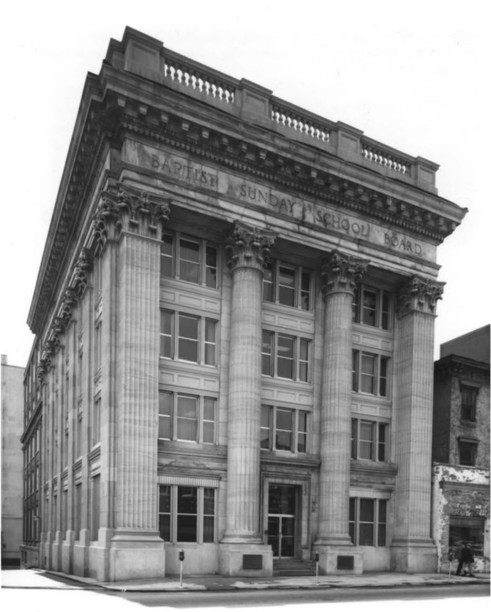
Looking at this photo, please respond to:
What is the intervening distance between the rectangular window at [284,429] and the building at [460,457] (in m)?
7.79

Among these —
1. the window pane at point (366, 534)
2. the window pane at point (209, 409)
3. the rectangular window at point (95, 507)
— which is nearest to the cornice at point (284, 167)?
the window pane at point (209, 409)

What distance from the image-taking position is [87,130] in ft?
94.8

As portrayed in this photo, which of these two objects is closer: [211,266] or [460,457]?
[211,266]

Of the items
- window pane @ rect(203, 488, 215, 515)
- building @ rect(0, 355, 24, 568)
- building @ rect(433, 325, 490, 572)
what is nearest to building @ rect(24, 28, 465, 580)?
window pane @ rect(203, 488, 215, 515)

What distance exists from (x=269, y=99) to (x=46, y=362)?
27.6m

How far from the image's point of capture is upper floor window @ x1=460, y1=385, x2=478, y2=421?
130 ft

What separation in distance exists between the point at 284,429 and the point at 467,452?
1357 cm

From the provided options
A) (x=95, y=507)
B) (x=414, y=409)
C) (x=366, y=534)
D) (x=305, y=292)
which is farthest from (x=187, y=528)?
(x=414, y=409)

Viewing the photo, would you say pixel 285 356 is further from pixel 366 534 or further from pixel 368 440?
pixel 366 534

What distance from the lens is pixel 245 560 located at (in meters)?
27.4

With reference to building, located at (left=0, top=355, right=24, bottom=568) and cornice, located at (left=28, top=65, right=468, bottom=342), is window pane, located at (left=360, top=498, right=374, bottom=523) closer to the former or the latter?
cornice, located at (left=28, top=65, right=468, bottom=342)

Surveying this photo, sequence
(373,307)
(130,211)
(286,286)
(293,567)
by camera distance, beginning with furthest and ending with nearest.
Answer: (373,307), (286,286), (293,567), (130,211)

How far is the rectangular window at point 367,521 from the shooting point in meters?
33.0

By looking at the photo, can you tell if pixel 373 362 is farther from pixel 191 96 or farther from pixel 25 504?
pixel 25 504
